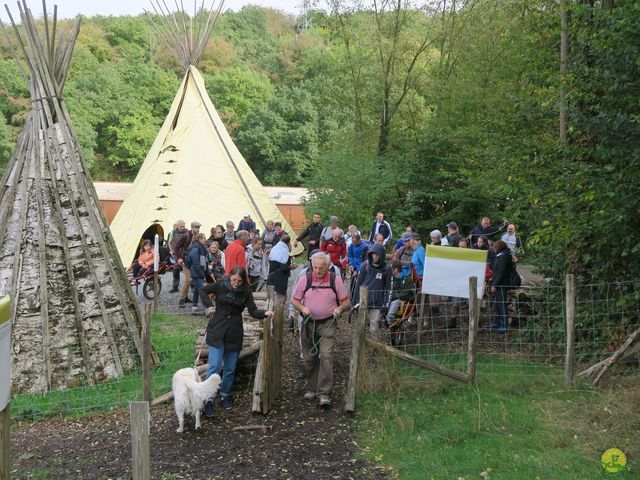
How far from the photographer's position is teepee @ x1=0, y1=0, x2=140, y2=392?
8.13 metres

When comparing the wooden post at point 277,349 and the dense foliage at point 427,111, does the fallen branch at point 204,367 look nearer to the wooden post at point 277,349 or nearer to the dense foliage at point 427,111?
the wooden post at point 277,349

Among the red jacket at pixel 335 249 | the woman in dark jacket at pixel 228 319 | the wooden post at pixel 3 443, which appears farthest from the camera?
the red jacket at pixel 335 249

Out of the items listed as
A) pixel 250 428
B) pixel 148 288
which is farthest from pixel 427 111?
pixel 250 428

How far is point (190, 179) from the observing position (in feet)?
61.4

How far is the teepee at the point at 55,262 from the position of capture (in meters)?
8.13

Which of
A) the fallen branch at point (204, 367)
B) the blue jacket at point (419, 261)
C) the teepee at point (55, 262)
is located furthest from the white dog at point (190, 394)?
the blue jacket at point (419, 261)

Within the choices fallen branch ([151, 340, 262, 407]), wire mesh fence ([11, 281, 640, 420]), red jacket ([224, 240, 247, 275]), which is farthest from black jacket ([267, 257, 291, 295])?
fallen branch ([151, 340, 262, 407])

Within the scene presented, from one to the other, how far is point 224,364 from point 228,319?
0.51m

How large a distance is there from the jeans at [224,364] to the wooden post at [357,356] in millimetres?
1217

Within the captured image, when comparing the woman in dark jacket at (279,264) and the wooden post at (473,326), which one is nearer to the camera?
the wooden post at (473,326)

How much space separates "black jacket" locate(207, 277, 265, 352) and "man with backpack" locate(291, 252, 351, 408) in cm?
59

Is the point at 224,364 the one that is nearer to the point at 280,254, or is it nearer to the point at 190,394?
the point at 190,394

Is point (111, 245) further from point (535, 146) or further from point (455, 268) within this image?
point (535, 146)

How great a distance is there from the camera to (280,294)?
9.91 metres
